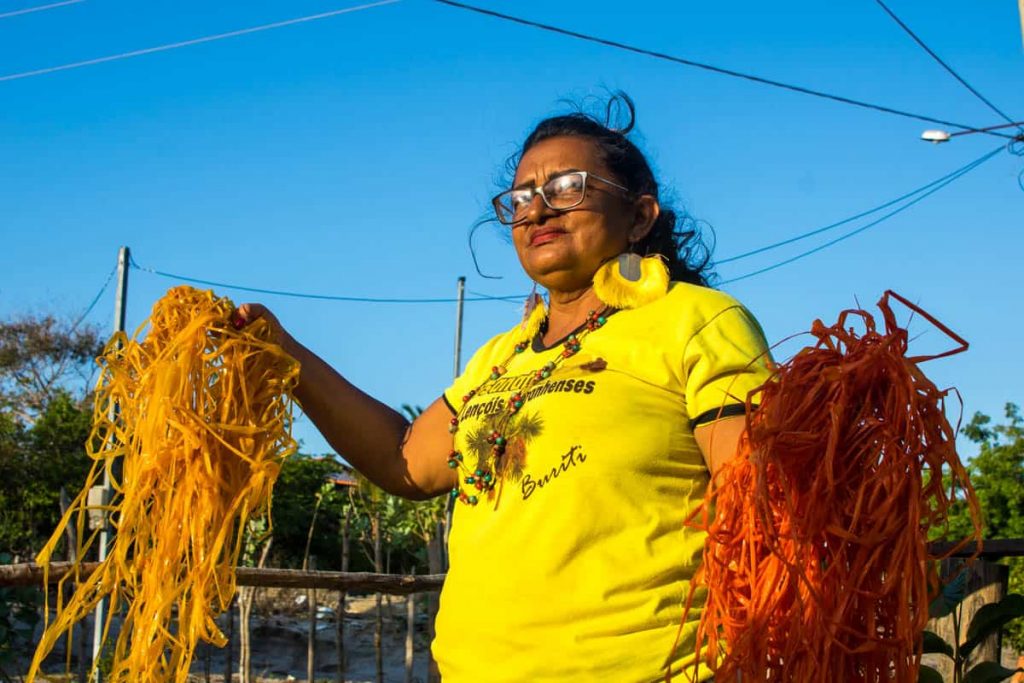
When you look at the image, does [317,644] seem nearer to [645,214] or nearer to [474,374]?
[474,374]

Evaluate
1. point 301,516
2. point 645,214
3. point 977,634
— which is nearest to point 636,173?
point 645,214

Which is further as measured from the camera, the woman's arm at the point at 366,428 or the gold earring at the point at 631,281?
the woman's arm at the point at 366,428

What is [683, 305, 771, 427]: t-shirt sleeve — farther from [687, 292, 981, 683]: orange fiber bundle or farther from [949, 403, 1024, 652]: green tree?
[949, 403, 1024, 652]: green tree

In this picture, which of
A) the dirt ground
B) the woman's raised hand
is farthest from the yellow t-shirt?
the dirt ground

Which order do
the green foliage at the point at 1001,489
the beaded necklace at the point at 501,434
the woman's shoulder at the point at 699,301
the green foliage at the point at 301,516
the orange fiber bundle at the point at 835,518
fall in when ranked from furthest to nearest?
the green foliage at the point at 301,516
the green foliage at the point at 1001,489
the beaded necklace at the point at 501,434
the woman's shoulder at the point at 699,301
the orange fiber bundle at the point at 835,518

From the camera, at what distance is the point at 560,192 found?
2.38 metres

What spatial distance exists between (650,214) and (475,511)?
763 millimetres

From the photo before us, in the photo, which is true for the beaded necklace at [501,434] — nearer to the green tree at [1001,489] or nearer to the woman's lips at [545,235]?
the woman's lips at [545,235]

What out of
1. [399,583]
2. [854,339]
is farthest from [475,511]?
[399,583]

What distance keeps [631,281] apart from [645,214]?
10.2 inches

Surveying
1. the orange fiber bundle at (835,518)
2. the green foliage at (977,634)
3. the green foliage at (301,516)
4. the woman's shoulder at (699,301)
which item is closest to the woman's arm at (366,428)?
the woman's shoulder at (699,301)

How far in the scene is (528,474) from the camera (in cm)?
209

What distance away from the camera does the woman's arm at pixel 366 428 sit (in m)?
2.64

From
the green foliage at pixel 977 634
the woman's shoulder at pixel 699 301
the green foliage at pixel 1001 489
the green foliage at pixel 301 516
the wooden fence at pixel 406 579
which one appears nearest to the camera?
the woman's shoulder at pixel 699 301
